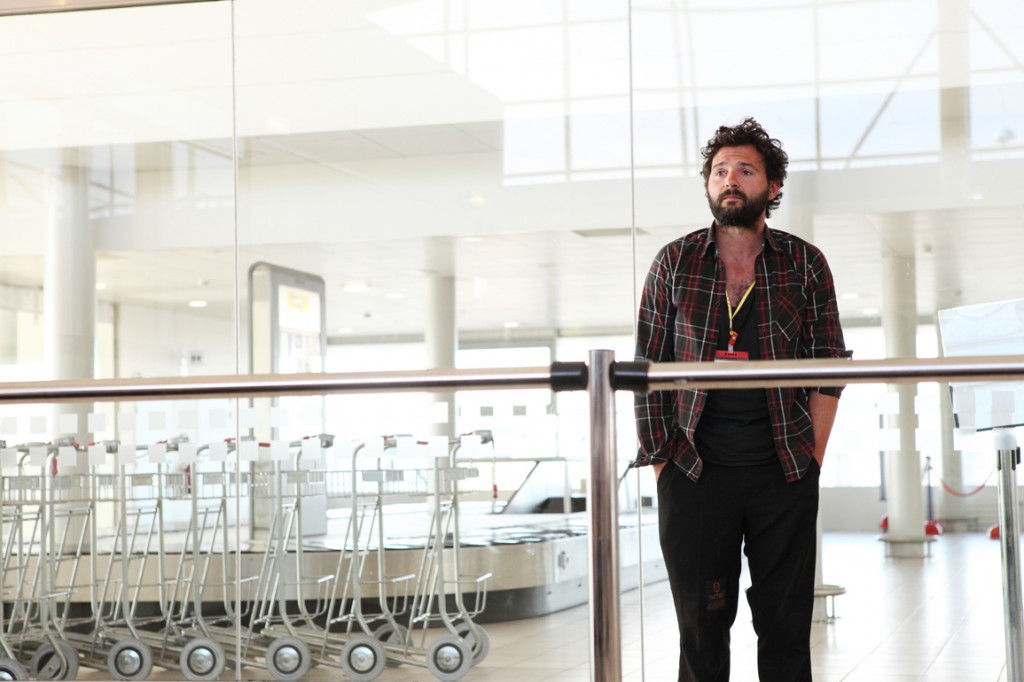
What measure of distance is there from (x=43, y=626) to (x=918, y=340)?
13.1 ft

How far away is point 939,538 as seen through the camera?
14.6 feet

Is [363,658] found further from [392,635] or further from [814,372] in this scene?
[814,372]

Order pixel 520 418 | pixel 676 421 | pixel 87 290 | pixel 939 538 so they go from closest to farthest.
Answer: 1. pixel 676 421
2. pixel 939 538
3. pixel 520 418
4. pixel 87 290

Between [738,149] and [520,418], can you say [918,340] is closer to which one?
[520,418]

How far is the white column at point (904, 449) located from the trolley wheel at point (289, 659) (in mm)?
2385

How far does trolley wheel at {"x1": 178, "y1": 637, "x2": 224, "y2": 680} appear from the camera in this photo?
5.26 meters

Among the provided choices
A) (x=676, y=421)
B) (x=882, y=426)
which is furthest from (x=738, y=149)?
(x=882, y=426)

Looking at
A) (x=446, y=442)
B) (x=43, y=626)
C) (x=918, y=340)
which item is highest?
(x=918, y=340)

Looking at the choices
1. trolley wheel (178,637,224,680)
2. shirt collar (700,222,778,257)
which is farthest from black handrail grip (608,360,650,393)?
trolley wheel (178,637,224,680)

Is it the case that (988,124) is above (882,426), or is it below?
above

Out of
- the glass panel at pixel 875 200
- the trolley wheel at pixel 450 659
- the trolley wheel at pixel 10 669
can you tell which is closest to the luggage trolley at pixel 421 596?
the trolley wheel at pixel 450 659

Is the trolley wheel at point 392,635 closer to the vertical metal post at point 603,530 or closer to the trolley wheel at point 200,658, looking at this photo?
the trolley wheel at point 200,658

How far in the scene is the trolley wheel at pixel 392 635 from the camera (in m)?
4.95

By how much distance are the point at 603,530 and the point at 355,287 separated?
134 inches
